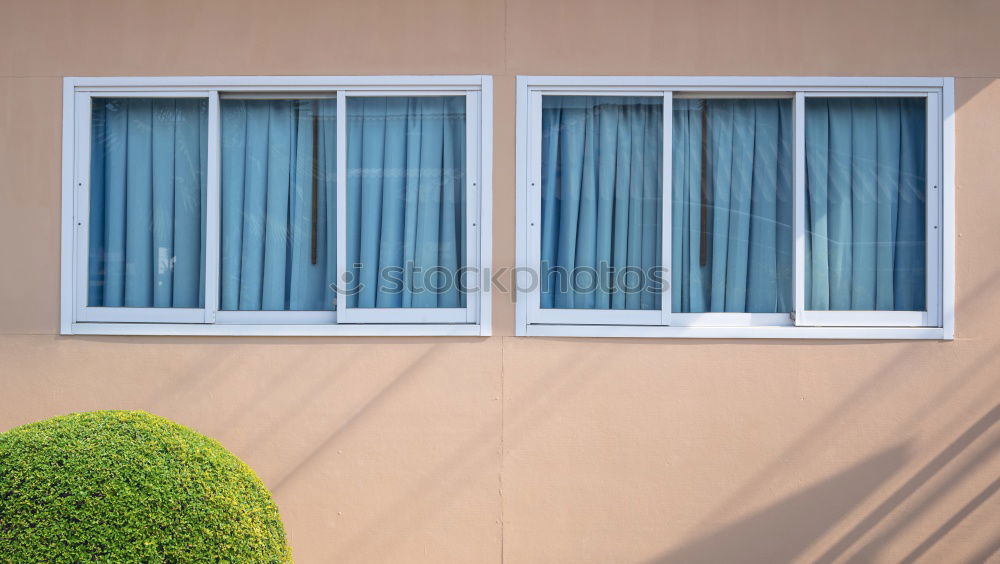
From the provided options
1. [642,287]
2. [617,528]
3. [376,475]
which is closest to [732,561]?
[617,528]

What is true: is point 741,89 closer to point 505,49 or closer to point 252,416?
point 505,49

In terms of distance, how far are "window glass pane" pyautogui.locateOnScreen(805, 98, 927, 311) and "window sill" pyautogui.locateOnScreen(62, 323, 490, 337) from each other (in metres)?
1.85

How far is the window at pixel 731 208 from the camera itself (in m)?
4.30

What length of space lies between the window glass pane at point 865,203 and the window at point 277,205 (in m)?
1.74

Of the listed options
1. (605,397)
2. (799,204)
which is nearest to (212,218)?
(605,397)

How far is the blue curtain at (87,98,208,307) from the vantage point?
438 centimetres

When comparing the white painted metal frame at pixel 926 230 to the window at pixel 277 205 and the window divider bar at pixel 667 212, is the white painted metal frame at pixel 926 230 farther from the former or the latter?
the window at pixel 277 205

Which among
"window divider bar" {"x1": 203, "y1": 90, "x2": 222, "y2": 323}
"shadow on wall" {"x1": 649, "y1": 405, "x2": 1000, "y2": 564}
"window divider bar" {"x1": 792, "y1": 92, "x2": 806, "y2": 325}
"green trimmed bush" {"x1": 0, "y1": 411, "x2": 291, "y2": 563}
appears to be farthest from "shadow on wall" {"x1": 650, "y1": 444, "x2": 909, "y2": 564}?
"window divider bar" {"x1": 203, "y1": 90, "x2": 222, "y2": 323}

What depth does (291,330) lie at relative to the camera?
4246mm

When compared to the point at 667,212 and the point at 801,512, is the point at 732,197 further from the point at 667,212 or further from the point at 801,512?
the point at 801,512

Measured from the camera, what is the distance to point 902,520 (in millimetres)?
4211

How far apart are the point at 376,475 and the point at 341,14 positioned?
2.40 meters

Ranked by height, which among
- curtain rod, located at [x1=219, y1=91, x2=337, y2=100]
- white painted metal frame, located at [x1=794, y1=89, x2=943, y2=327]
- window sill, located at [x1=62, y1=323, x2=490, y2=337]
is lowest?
window sill, located at [x1=62, y1=323, x2=490, y2=337]

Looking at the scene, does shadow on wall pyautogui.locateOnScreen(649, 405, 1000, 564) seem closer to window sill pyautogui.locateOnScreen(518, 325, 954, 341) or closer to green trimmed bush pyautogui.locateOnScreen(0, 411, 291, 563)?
window sill pyautogui.locateOnScreen(518, 325, 954, 341)
